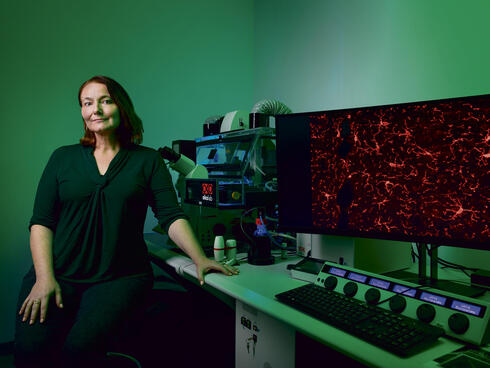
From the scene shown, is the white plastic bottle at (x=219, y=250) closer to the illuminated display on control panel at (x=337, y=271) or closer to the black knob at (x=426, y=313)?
the illuminated display on control panel at (x=337, y=271)

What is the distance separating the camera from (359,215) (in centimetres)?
111

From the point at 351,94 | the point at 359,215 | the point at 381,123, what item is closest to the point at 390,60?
the point at 351,94

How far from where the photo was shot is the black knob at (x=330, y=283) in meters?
1.02

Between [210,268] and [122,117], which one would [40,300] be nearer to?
[210,268]

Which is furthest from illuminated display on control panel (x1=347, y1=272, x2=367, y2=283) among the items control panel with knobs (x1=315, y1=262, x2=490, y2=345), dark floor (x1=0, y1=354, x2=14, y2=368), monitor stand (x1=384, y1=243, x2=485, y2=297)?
dark floor (x1=0, y1=354, x2=14, y2=368)

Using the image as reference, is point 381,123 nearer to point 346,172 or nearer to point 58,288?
point 346,172

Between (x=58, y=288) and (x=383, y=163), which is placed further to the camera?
(x=58, y=288)

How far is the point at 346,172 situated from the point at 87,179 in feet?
3.13

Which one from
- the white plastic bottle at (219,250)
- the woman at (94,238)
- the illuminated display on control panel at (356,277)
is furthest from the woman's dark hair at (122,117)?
the illuminated display on control panel at (356,277)

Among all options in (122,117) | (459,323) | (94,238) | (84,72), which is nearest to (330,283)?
(459,323)

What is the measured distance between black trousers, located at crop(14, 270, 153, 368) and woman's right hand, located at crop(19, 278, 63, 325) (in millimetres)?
23

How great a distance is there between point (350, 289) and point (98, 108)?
44.6 inches

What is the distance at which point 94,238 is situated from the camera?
1.31m

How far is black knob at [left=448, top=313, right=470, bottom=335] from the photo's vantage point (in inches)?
29.7
